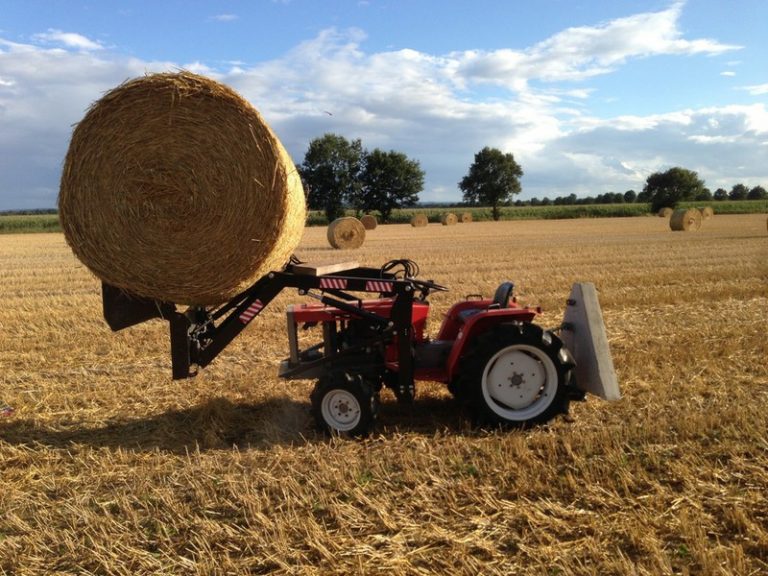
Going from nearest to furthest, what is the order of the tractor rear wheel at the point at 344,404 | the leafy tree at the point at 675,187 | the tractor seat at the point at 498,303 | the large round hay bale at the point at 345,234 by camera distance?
the tractor rear wheel at the point at 344,404
the tractor seat at the point at 498,303
the large round hay bale at the point at 345,234
the leafy tree at the point at 675,187

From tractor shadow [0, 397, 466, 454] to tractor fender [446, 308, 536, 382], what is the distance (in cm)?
45

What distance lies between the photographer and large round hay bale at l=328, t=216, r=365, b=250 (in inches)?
864

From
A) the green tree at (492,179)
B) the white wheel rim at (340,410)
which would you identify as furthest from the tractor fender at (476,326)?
the green tree at (492,179)

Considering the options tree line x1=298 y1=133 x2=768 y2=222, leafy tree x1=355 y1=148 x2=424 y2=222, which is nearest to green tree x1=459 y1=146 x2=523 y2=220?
tree line x1=298 y1=133 x2=768 y2=222

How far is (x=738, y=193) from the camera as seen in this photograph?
72.4 meters

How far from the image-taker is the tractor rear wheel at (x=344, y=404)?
4.32 meters

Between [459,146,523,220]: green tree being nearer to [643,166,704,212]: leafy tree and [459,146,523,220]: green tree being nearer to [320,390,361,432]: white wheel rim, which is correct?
[643,166,704,212]: leafy tree

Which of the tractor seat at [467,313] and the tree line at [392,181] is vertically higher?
the tree line at [392,181]

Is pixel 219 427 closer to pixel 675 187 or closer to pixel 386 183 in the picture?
pixel 386 183

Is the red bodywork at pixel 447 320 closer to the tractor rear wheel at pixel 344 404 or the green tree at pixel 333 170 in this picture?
the tractor rear wheel at pixel 344 404

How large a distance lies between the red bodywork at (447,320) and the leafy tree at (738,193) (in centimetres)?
7806

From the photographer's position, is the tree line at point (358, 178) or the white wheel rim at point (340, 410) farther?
the tree line at point (358, 178)

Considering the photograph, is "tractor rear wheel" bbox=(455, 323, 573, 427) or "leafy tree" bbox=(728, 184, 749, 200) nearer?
"tractor rear wheel" bbox=(455, 323, 573, 427)

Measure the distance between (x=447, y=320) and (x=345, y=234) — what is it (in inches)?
682
